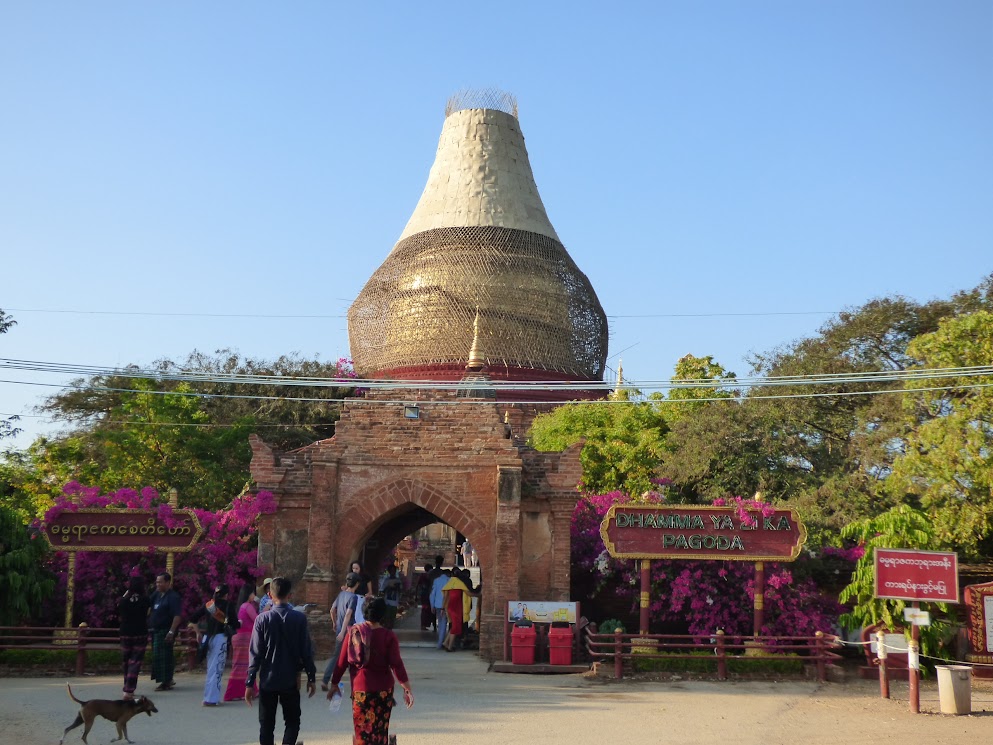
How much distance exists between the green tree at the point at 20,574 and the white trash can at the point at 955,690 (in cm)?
1343

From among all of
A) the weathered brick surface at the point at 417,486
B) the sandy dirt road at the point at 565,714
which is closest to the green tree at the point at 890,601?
the sandy dirt road at the point at 565,714

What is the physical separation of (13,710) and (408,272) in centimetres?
2574

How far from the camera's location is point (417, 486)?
1792 centimetres

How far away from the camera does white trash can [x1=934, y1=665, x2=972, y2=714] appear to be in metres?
12.9

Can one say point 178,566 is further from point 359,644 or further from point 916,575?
point 916,575

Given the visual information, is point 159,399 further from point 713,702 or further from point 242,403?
point 713,702

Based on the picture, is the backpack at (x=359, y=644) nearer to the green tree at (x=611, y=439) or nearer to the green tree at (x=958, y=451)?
the green tree at (x=958, y=451)

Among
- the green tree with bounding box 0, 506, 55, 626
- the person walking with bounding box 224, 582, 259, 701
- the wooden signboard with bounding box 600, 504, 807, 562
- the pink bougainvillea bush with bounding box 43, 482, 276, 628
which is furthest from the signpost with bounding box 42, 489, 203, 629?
the wooden signboard with bounding box 600, 504, 807, 562

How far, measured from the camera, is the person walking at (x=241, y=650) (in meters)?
12.3

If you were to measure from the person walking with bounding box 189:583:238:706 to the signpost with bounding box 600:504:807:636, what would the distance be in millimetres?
6358

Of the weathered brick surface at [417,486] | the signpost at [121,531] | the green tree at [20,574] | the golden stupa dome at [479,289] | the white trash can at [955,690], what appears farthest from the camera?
the golden stupa dome at [479,289]

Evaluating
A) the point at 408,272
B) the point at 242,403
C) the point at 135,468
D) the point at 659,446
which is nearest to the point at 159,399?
the point at 135,468

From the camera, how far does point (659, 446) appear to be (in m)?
27.0

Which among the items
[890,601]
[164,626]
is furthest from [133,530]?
[890,601]
